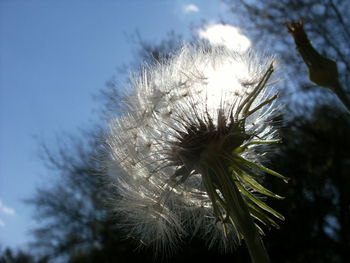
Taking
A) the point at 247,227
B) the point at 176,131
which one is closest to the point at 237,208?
Result: the point at 247,227

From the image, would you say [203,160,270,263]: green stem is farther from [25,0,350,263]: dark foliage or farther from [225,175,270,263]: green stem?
[25,0,350,263]: dark foliage

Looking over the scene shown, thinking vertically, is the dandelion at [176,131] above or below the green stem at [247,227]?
above

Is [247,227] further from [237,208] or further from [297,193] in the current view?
[297,193]

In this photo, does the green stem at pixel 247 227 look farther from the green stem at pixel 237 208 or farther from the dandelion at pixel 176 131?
the dandelion at pixel 176 131

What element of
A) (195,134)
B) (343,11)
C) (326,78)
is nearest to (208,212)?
(195,134)

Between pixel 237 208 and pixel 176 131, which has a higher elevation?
pixel 176 131

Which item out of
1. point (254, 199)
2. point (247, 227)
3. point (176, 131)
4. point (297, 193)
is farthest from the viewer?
point (297, 193)

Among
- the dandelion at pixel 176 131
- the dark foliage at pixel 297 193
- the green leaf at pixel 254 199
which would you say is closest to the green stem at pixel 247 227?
the green leaf at pixel 254 199

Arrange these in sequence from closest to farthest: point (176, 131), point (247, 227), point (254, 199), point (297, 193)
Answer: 1. point (247, 227)
2. point (254, 199)
3. point (176, 131)
4. point (297, 193)

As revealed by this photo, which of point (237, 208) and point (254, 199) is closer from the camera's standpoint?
point (237, 208)

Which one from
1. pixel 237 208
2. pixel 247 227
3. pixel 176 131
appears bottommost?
pixel 247 227

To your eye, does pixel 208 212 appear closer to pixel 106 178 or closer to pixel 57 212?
pixel 106 178
